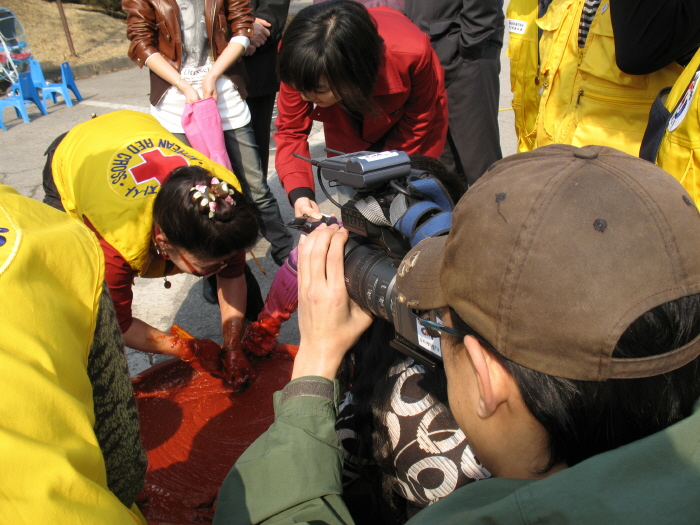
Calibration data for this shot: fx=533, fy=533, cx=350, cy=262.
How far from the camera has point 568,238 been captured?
624mm

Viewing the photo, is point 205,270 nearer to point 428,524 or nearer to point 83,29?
point 428,524

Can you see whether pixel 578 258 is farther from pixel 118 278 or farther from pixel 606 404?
pixel 118 278

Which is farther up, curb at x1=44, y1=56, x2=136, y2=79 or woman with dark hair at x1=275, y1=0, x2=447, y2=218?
woman with dark hair at x1=275, y1=0, x2=447, y2=218

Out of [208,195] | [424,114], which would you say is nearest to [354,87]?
[424,114]

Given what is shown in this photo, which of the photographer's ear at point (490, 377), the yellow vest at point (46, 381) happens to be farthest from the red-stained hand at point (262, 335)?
the photographer's ear at point (490, 377)

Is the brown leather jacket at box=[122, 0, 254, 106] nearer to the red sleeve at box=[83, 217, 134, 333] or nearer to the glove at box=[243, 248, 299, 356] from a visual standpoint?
the red sleeve at box=[83, 217, 134, 333]

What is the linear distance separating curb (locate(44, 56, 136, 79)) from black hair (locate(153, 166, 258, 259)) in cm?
761

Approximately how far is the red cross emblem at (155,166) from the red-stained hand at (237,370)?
0.71 metres

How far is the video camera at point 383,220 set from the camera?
102cm

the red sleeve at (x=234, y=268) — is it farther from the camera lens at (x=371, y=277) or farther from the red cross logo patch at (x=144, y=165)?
the camera lens at (x=371, y=277)

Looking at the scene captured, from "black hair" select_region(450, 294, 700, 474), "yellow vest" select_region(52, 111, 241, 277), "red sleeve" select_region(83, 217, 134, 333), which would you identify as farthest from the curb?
"black hair" select_region(450, 294, 700, 474)

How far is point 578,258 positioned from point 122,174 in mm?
1640

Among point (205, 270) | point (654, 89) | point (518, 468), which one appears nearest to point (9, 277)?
point (518, 468)

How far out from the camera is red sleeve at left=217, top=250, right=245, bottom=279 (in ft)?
7.24
